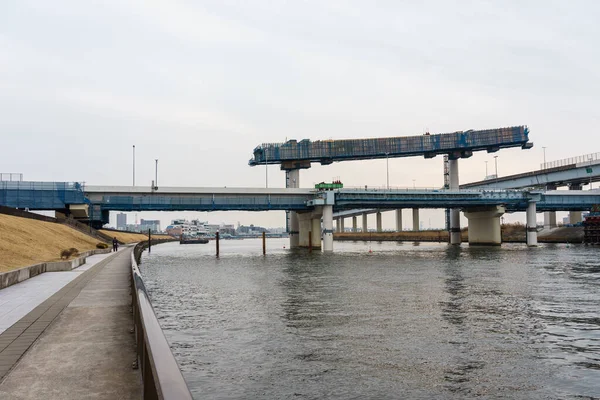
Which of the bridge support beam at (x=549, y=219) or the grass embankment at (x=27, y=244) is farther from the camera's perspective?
the bridge support beam at (x=549, y=219)

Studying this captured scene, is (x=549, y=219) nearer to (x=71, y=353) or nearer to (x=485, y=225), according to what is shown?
(x=485, y=225)

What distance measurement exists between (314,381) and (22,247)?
3947 cm

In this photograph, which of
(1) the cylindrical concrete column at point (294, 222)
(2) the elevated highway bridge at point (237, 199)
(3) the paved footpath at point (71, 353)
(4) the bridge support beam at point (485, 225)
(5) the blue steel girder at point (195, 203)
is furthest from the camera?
(1) the cylindrical concrete column at point (294, 222)

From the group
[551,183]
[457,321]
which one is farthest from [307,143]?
[457,321]

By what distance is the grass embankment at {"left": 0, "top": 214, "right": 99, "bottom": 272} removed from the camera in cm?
3904

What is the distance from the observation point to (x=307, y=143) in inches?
5512

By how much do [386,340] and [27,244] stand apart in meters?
41.0

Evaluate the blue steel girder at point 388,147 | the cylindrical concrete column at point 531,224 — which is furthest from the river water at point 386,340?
the blue steel girder at point 388,147

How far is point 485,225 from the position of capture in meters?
130

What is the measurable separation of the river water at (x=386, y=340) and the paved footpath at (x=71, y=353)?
10.1 ft

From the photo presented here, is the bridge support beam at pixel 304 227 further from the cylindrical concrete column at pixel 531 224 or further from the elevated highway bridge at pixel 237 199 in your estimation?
the cylindrical concrete column at pixel 531 224

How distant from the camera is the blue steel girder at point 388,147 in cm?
13938

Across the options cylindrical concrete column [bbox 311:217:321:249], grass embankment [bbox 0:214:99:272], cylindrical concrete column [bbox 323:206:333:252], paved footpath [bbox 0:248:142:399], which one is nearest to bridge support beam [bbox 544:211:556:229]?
cylindrical concrete column [bbox 311:217:321:249]

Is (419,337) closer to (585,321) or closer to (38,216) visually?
(585,321)
